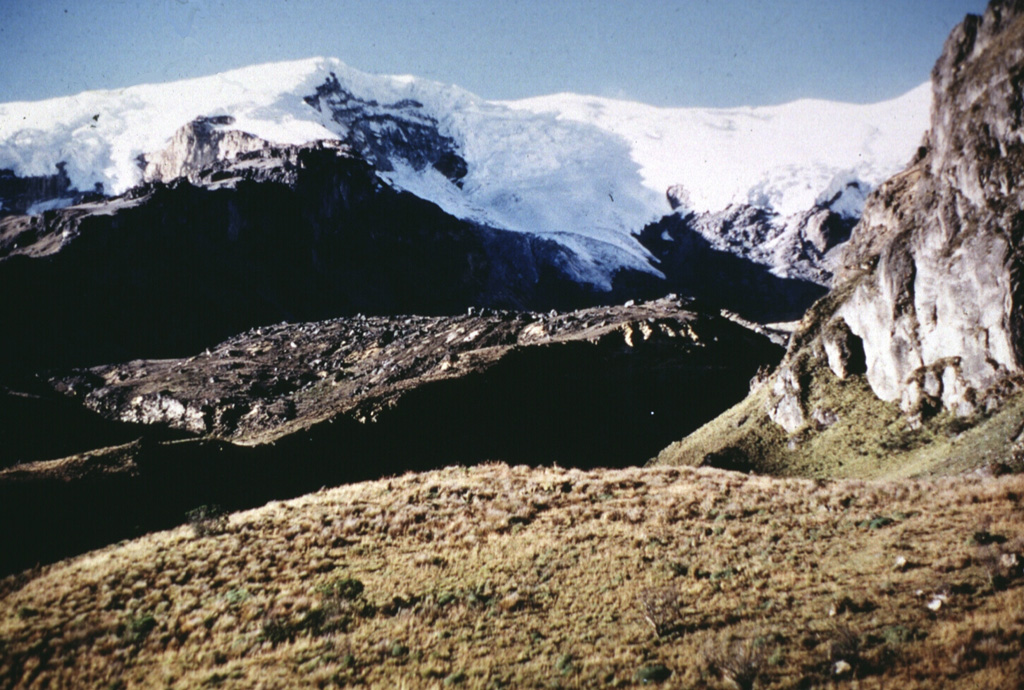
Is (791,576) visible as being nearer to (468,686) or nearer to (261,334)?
(468,686)

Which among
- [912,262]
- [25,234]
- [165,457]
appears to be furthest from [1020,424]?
[25,234]

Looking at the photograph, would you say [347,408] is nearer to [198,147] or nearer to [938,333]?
[938,333]

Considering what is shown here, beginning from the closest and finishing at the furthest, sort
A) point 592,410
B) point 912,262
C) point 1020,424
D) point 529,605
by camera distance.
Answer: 1. point 529,605
2. point 1020,424
3. point 912,262
4. point 592,410

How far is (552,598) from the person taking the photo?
45.2ft

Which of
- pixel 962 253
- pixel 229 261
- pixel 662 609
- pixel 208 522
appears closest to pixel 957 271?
pixel 962 253

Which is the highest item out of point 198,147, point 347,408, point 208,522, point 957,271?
point 198,147

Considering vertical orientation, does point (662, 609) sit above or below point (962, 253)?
below

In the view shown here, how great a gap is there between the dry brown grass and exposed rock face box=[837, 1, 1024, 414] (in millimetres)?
25041

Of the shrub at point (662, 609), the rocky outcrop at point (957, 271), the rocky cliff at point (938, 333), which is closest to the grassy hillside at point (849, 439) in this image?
the rocky cliff at point (938, 333)

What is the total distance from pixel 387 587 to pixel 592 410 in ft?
181

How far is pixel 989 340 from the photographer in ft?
125

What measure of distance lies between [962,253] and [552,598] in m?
47.0

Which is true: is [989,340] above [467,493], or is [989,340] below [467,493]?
above

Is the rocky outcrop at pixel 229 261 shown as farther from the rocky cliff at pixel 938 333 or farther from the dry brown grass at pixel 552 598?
the rocky cliff at pixel 938 333
